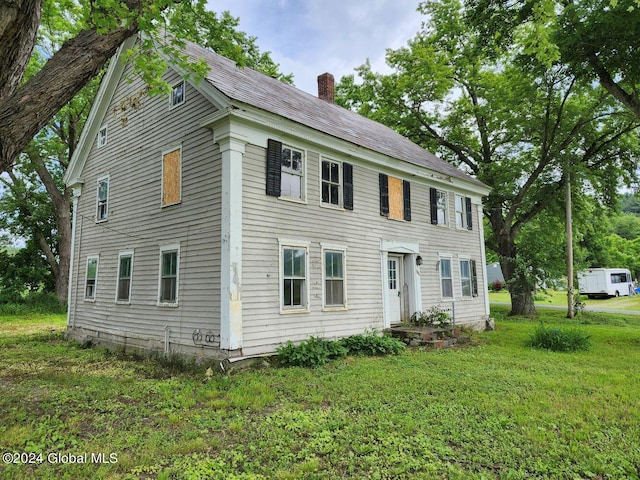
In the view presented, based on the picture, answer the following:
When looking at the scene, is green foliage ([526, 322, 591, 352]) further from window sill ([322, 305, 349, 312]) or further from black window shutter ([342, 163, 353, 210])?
black window shutter ([342, 163, 353, 210])

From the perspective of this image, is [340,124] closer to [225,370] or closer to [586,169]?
[225,370]

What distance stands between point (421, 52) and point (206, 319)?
58.2ft

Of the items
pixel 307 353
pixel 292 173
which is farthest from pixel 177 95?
pixel 307 353

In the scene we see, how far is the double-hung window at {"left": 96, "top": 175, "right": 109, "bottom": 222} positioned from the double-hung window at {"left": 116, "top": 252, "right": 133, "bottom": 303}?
5.85 feet

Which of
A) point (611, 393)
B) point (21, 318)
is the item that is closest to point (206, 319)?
point (611, 393)

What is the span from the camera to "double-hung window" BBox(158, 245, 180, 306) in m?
8.88

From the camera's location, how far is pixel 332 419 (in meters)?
4.97

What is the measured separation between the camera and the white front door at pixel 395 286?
1179cm

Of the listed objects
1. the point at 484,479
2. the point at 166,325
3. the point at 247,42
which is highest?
the point at 247,42

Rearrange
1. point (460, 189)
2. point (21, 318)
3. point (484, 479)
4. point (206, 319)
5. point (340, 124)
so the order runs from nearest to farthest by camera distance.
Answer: point (484, 479) → point (206, 319) → point (340, 124) → point (460, 189) → point (21, 318)

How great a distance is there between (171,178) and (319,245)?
3967 millimetres

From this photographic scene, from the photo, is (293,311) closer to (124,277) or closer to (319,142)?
(319,142)

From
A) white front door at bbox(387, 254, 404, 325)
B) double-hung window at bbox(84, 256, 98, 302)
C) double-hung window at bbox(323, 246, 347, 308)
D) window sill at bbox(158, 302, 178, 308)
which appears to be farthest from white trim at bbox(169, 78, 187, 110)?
white front door at bbox(387, 254, 404, 325)

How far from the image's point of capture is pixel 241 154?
26.7 feet
